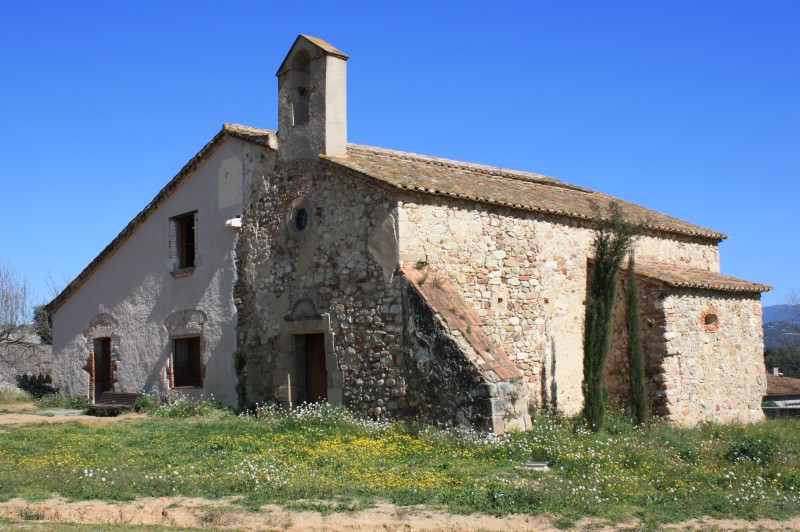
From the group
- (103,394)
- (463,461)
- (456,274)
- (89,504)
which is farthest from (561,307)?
(103,394)

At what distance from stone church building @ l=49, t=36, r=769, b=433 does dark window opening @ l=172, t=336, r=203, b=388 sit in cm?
4

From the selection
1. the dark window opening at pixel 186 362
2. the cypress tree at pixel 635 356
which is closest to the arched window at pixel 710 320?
the cypress tree at pixel 635 356

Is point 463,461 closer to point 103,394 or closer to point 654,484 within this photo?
point 654,484

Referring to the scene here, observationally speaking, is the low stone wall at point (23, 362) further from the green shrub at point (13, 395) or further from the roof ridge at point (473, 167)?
the roof ridge at point (473, 167)

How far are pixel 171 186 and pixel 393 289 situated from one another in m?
8.16

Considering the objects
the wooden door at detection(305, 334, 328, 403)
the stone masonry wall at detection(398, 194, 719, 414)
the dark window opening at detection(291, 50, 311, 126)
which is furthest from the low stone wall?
the stone masonry wall at detection(398, 194, 719, 414)

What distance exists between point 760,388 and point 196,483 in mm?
12411

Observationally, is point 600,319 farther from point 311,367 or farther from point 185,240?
point 185,240

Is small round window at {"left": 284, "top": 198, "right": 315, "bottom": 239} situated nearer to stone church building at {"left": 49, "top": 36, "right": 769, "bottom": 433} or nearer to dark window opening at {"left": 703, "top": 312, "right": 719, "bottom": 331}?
stone church building at {"left": 49, "top": 36, "right": 769, "bottom": 433}

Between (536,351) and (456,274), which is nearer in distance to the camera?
(456,274)

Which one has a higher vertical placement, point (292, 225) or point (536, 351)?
point (292, 225)

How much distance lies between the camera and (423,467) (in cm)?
1022

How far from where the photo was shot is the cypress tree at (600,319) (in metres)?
13.3

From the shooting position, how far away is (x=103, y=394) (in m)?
19.5
